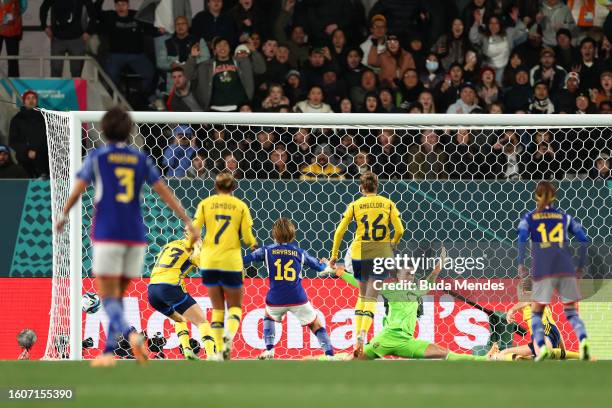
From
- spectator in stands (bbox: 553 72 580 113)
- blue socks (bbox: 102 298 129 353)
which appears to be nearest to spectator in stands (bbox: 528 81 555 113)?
spectator in stands (bbox: 553 72 580 113)

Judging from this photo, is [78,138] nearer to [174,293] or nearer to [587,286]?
[174,293]

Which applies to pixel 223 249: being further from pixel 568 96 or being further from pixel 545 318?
pixel 568 96

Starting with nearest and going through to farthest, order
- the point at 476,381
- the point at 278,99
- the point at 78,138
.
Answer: the point at 476,381
the point at 78,138
the point at 278,99

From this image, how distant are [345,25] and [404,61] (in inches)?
45.6

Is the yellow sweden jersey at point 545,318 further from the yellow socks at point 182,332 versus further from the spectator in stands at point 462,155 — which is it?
the yellow socks at point 182,332

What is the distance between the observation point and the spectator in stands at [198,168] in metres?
13.2

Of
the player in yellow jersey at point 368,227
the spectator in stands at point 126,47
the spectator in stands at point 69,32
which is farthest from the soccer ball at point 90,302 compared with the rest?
the spectator in stands at point 69,32

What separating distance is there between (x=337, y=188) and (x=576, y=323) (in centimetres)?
380

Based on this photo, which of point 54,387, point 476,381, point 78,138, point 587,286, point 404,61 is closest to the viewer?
point 54,387

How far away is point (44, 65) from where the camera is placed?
18.3m

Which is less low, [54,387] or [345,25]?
[345,25]

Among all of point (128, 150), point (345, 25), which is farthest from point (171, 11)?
point (128, 150)

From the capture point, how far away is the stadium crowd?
17.0m

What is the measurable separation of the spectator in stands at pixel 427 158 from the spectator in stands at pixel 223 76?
13.2 ft
